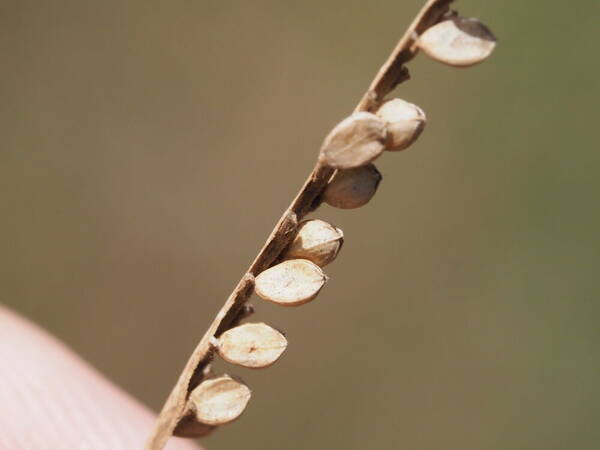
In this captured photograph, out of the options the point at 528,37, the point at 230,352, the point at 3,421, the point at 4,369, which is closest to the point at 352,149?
the point at 230,352

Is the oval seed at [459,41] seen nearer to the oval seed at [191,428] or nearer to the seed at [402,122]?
the seed at [402,122]

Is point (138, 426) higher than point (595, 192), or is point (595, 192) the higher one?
point (595, 192)

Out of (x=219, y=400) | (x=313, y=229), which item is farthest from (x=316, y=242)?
(x=219, y=400)

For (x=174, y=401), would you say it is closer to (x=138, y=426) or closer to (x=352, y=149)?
(x=352, y=149)

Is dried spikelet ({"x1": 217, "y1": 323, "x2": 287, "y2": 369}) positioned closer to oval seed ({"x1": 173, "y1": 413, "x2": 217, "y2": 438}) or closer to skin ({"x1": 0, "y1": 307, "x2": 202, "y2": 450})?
oval seed ({"x1": 173, "y1": 413, "x2": 217, "y2": 438})

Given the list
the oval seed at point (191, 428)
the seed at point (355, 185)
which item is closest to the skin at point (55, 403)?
the oval seed at point (191, 428)

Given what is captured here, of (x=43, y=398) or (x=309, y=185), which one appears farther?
(x=43, y=398)

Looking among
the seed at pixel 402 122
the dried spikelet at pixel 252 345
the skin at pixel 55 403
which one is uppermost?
the seed at pixel 402 122
